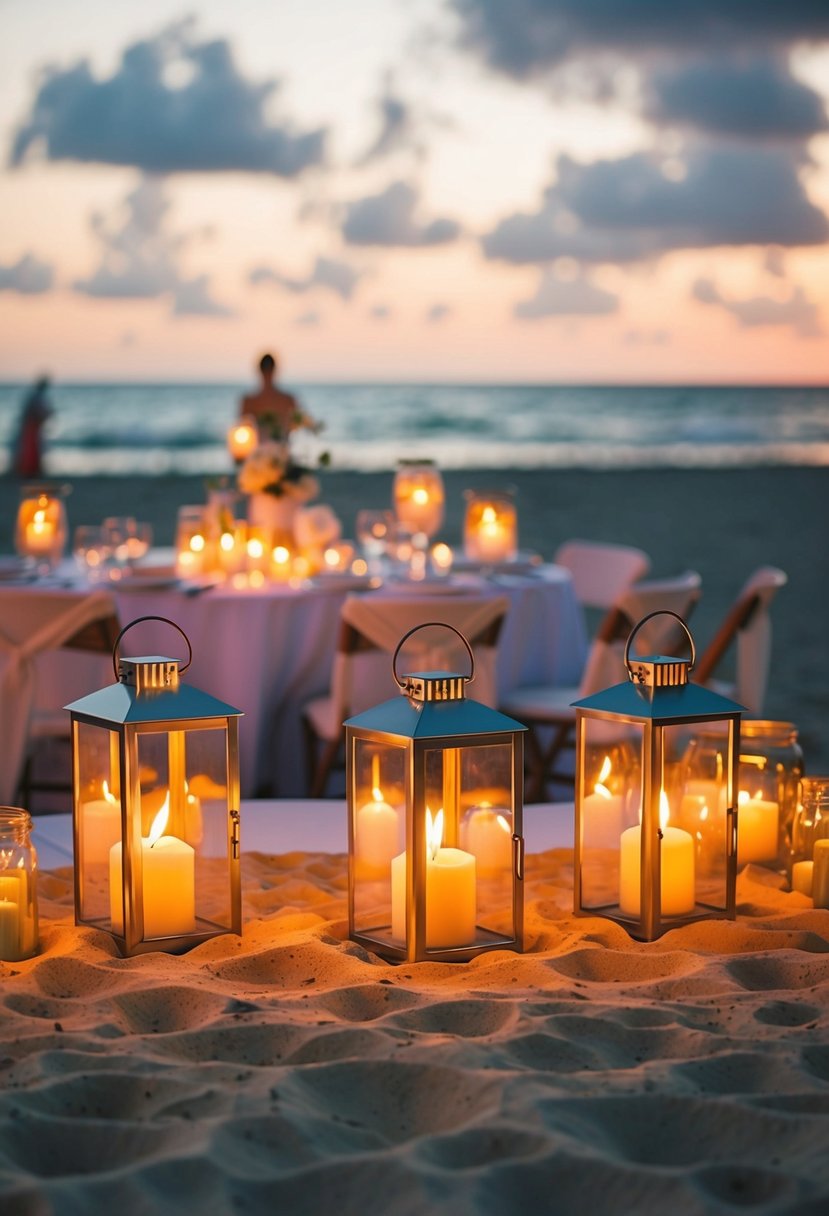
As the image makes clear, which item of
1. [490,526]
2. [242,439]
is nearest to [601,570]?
[490,526]

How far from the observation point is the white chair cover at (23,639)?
4.42m

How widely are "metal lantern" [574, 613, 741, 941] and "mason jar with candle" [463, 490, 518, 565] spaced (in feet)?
9.02

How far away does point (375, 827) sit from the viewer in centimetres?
235

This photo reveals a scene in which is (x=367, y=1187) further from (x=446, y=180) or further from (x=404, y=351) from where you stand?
(x=404, y=351)

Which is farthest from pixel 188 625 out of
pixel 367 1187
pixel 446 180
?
pixel 446 180

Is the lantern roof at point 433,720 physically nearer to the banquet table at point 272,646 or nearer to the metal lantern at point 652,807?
the metal lantern at point 652,807

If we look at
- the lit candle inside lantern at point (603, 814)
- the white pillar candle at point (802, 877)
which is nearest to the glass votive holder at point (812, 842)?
the white pillar candle at point (802, 877)

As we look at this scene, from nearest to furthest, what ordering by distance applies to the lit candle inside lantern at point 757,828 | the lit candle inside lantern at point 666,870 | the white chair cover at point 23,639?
the lit candle inside lantern at point 666,870 < the lit candle inside lantern at point 757,828 < the white chair cover at point 23,639

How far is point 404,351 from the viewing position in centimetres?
2200

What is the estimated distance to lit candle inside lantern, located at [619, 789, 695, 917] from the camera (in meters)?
2.40

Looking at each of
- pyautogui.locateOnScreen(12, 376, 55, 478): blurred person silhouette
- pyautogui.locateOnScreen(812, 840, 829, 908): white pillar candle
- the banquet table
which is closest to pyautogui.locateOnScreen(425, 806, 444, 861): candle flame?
pyautogui.locateOnScreen(812, 840, 829, 908): white pillar candle

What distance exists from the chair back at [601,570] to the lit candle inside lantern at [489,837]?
153 inches

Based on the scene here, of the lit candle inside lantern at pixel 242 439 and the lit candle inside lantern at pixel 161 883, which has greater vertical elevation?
the lit candle inside lantern at pixel 242 439

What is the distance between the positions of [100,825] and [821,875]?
49.5 inches
